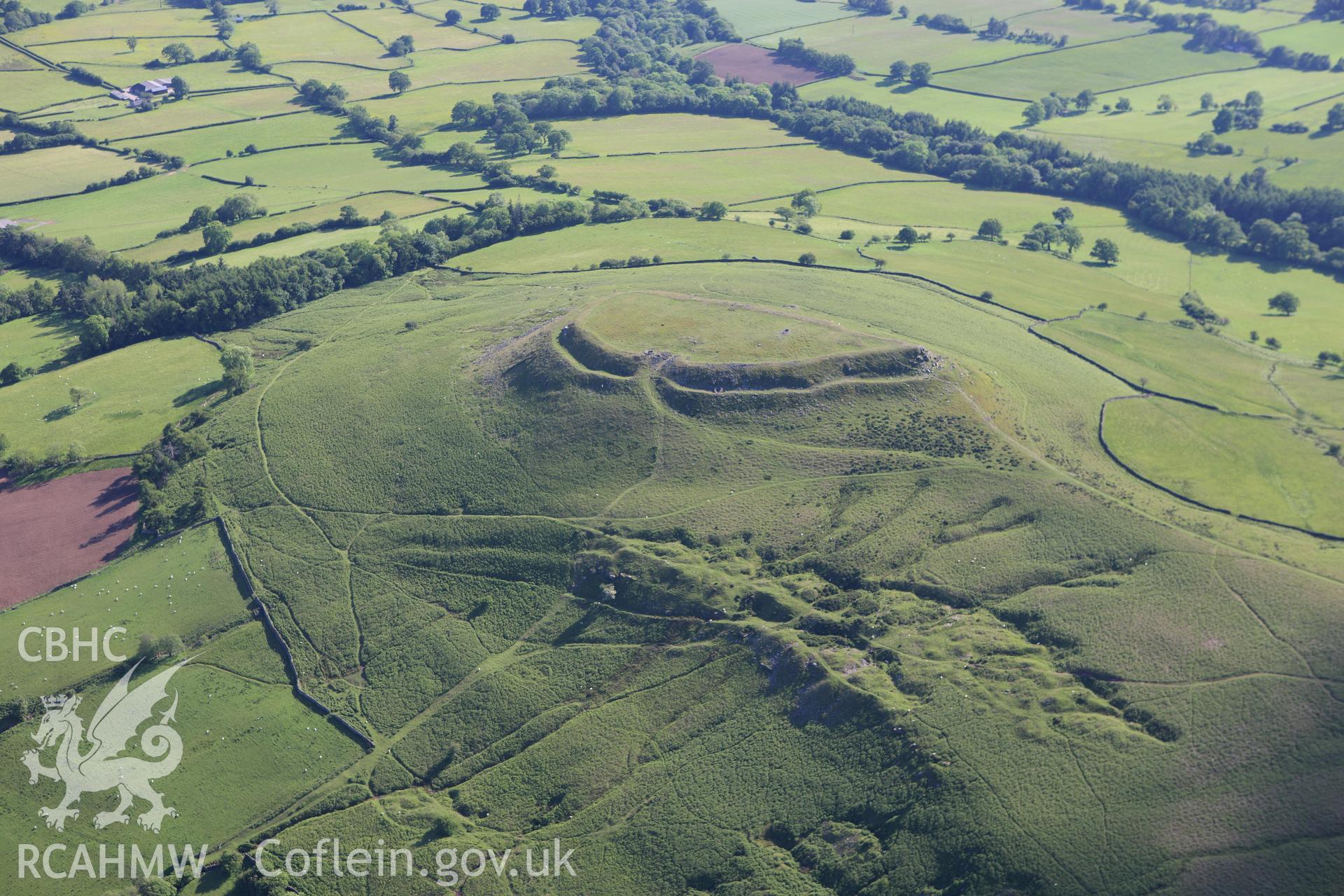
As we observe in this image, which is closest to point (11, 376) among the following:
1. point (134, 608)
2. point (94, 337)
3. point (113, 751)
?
point (94, 337)

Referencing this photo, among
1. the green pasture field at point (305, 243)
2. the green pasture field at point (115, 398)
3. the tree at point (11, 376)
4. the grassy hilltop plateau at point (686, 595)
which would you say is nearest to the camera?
the grassy hilltop plateau at point (686, 595)

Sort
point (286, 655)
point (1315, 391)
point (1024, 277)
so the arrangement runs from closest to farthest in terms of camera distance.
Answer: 1. point (286, 655)
2. point (1315, 391)
3. point (1024, 277)

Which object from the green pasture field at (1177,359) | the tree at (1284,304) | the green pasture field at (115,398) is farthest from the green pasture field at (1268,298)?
the green pasture field at (115,398)

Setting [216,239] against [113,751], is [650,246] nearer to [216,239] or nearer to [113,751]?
[216,239]

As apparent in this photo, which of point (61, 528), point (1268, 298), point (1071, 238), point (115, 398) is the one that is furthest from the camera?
point (1071, 238)

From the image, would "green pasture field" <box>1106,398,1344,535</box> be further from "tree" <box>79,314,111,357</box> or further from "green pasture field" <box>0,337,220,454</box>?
"tree" <box>79,314,111,357</box>

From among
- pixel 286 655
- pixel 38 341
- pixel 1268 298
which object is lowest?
pixel 286 655

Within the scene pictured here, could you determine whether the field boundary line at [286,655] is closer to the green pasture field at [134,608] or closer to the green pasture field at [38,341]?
the green pasture field at [134,608]

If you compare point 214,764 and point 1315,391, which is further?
point 1315,391
